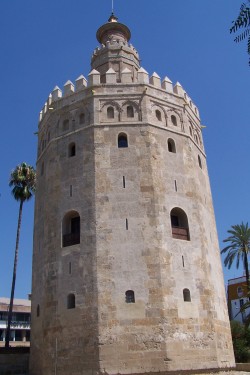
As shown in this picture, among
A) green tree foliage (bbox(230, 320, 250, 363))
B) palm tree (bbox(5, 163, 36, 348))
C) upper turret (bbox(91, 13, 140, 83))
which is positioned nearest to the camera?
upper turret (bbox(91, 13, 140, 83))

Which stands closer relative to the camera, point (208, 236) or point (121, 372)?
point (121, 372)

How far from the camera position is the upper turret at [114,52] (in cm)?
2461

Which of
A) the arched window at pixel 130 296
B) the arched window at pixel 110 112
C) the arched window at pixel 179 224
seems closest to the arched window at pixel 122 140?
the arched window at pixel 110 112

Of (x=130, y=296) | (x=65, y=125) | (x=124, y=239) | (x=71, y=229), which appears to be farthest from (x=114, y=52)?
(x=130, y=296)

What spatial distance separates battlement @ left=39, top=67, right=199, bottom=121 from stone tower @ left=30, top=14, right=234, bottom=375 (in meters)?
0.07

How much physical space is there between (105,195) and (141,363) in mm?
7121

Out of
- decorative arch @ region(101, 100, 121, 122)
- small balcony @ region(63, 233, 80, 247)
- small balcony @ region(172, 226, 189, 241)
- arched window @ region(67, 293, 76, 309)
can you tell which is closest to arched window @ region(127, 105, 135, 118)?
decorative arch @ region(101, 100, 121, 122)

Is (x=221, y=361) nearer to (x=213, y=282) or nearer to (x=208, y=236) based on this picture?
(x=213, y=282)

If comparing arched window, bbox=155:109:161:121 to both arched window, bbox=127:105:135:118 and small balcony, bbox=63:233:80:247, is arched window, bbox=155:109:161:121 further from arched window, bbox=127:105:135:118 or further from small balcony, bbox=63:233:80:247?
small balcony, bbox=63:233:80:247

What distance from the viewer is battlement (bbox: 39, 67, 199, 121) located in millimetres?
21172

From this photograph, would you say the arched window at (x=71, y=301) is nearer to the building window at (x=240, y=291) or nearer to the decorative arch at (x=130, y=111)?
the decorative arch at (x=130, y=111)

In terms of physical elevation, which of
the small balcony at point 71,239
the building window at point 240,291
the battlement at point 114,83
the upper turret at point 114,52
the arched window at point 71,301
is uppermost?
the upper turret at point 114,52

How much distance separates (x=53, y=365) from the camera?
16938 millimetres

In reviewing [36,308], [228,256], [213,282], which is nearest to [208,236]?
[213,282]
